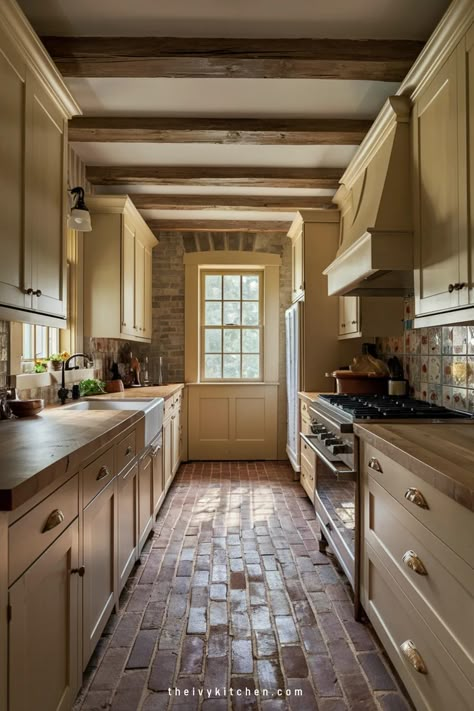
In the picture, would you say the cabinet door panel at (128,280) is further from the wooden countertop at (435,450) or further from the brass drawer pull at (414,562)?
the brass drawer pull at (414,562)

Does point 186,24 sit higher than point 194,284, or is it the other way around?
point 186,24

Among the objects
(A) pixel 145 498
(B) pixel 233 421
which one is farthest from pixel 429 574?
(B) pixel 233 421

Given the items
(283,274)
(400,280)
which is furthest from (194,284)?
(400,280)

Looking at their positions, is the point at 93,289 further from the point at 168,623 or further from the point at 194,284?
the point at 168,623

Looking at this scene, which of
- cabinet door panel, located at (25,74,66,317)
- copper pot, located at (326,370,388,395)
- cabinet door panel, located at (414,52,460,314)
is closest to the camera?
cabinet door panel, located at (414,52,460,314)

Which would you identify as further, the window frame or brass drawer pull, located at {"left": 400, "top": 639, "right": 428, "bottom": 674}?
the window frame

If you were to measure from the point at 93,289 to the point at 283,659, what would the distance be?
9.87 ft

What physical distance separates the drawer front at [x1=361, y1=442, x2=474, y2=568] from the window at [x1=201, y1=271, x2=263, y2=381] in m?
3.56

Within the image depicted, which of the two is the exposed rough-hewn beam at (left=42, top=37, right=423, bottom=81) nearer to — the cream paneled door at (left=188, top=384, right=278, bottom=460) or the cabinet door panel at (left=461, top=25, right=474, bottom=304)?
the cabinet door panel at (left=461, top=25, right=474, bottom=304)

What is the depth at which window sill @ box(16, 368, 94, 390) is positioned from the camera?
2459 millimetres

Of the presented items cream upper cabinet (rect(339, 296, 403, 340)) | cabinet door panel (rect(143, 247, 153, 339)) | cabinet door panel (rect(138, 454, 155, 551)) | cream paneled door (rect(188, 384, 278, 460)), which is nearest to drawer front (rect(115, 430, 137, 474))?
cabinet door panel (rect(138, 454, 155, 551))

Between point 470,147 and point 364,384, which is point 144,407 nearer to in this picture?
point 364,384

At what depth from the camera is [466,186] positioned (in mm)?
1675

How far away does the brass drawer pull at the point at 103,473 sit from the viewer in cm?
171
